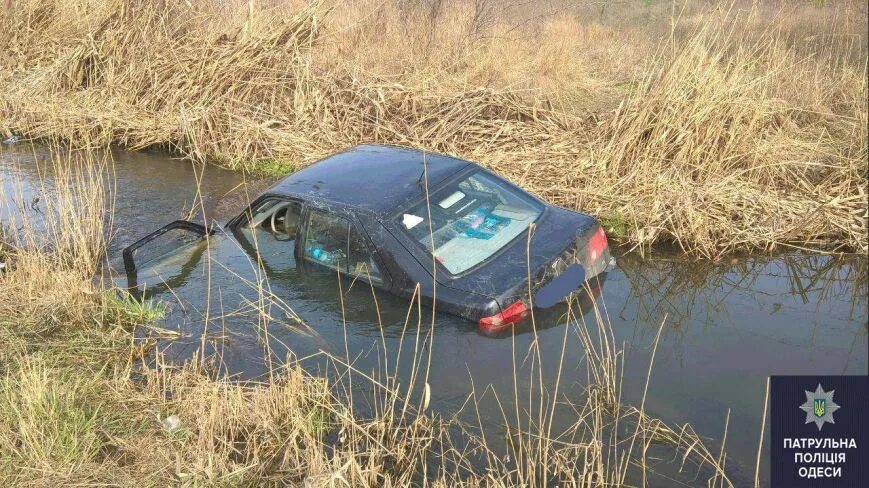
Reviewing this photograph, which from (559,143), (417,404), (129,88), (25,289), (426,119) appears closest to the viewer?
(417,404)

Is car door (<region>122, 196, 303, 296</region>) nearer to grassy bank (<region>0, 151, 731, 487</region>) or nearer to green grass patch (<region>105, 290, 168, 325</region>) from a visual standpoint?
green grass patch (<region>105, 290, 168, 325</region>)

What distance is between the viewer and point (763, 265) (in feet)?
23.6

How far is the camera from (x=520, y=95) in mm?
→ 10930

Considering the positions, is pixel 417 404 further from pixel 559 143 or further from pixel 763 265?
pixel 559 143

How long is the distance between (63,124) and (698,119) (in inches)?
361

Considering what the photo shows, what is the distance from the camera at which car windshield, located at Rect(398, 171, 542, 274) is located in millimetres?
5793

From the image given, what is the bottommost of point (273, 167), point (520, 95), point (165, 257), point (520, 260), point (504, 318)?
point (273, 167)

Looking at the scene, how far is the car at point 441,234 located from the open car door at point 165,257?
1106 millimetres

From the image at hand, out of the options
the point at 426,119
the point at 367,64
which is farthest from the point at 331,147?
the point at 367,64

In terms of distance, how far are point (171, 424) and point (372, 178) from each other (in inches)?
99.5

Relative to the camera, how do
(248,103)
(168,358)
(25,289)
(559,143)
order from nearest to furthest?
(168,358) → (25,289) → (559,143) → (248,103)

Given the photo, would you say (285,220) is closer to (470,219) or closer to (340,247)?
(340,247)

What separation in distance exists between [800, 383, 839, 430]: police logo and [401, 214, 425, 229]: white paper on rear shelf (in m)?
2.90

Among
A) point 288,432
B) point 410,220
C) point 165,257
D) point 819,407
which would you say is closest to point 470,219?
point 410,220
